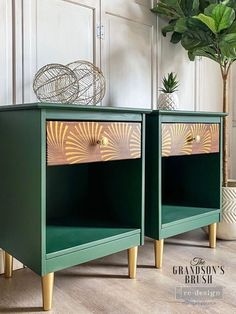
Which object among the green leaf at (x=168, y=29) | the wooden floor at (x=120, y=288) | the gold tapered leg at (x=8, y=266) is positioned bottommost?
the wooden floor at (x=120, y=288)

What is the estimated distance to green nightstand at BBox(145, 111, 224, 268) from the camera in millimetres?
1572

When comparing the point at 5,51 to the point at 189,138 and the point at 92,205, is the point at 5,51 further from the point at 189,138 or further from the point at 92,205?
the point at 189,138

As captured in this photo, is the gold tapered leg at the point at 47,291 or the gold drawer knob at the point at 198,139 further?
the gold drawer knob at the point at 198,139

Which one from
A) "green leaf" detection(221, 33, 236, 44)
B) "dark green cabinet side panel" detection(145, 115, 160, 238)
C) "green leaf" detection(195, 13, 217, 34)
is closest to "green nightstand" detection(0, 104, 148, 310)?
"dark green cabinet side panel" detection(145, 115, 160, 238)

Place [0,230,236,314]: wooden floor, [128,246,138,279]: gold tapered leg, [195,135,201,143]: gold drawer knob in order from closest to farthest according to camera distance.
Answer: [0,230,236,314]: wooden floor < [128,246,138,279]: gold tapered leg < [195,135,201,143]: gold drawer knob

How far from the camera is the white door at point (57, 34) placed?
162 centimetres

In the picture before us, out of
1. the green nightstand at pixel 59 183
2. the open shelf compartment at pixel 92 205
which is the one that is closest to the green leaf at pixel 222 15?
the green nightstand at pixel 59 183

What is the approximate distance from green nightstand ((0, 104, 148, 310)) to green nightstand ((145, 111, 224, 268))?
0.11 metres

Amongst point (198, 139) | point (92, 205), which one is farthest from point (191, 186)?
point (92, 205)

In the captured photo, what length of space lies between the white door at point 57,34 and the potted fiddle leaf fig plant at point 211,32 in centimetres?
50

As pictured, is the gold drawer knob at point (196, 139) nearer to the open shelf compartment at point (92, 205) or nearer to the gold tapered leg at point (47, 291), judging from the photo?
the open shelf compartment at point (92, 205)

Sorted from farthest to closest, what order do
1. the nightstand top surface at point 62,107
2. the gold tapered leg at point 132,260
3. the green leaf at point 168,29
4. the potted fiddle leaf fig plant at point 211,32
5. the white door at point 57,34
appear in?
the green leaf at point 168,29, the potted fiddle leaf fig plant at point 211,32, the white door at point 57,34, the gold tapered leg at point 132,260, the nightstand top surface at point 62,107

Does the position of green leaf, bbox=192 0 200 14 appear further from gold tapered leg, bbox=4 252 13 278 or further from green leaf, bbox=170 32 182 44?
gold tapered leg, bbox=4 252 13 278

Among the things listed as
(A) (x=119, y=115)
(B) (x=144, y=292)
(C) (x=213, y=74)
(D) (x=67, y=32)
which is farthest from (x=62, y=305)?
(C) (x=213, y=74)
